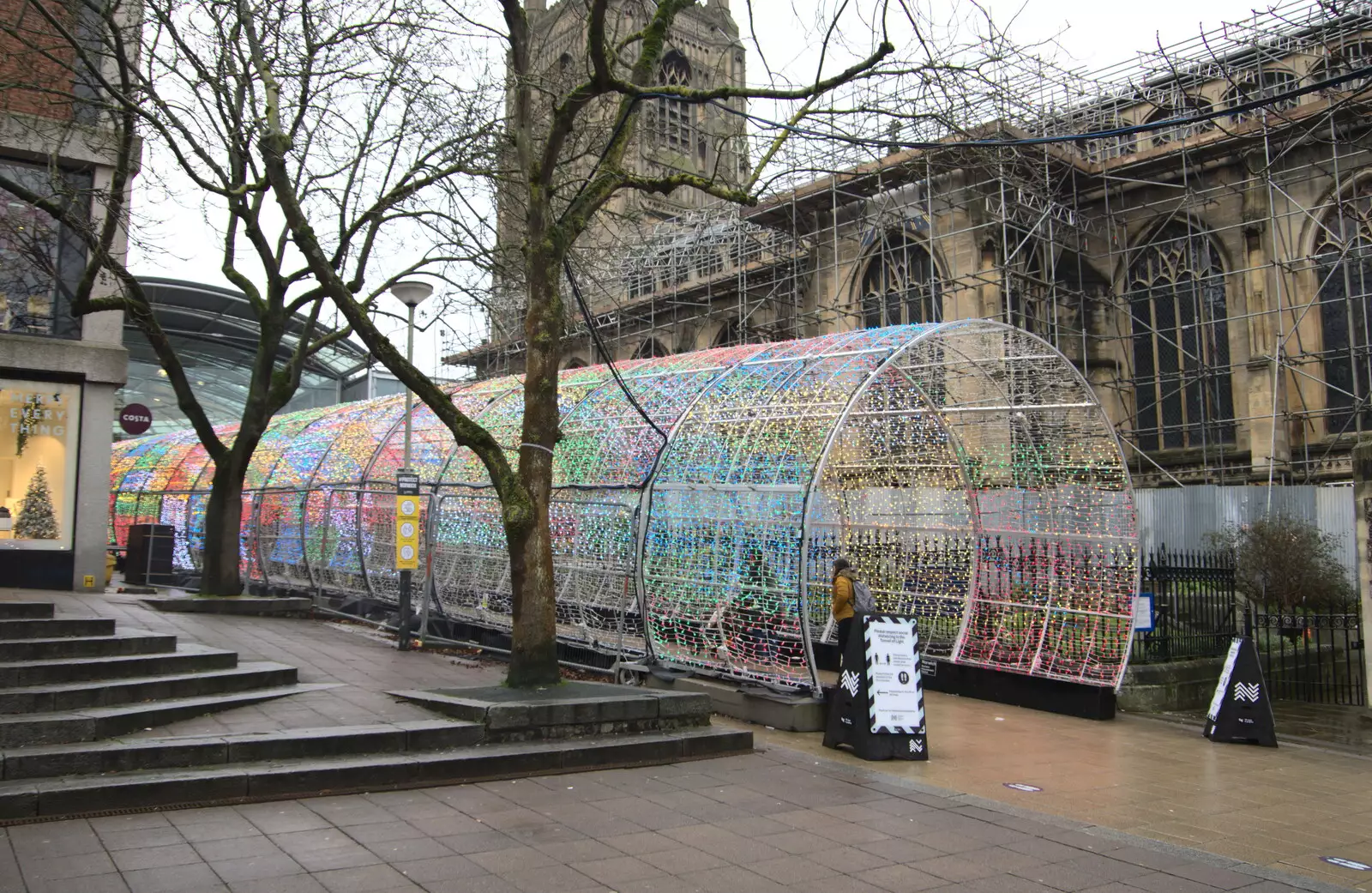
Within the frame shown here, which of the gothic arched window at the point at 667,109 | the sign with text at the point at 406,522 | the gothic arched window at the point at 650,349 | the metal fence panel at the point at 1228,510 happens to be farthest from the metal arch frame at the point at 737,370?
the gothic arched window at the point at 650,349

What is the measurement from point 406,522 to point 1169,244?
2042 centimetres

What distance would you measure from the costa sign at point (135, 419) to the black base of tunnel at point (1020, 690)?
52.5ft

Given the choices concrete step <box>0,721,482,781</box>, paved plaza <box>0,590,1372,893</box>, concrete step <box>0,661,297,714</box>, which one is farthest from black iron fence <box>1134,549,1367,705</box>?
concrete step <box>0,661,297,714</box>

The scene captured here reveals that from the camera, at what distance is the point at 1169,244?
25.9m

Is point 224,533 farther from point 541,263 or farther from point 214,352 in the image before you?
point 214,352

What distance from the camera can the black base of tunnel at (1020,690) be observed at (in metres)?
12.3

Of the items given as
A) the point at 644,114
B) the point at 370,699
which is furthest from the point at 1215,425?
the point at 370,699

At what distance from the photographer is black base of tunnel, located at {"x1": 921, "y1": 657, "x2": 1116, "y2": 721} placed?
40.4 ft

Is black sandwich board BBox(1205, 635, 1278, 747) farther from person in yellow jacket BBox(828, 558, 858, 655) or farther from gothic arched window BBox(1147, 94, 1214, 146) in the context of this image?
gothic arched window BBox(1147, 94, 1214, 146)

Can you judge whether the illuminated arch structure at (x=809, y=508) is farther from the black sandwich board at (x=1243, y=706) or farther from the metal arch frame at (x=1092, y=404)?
the black sandwich board at (x=1243, y=706)

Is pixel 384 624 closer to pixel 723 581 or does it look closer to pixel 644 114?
pixel 723 581

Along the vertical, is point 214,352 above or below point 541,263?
above

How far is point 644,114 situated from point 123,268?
7.65 metres

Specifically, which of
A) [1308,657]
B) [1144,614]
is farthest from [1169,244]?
[1144,614]
